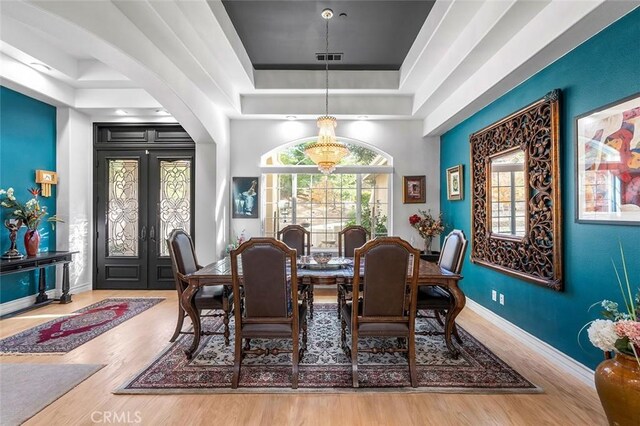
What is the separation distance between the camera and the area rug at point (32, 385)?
2.02 meters

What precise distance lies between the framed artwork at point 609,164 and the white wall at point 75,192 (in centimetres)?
611

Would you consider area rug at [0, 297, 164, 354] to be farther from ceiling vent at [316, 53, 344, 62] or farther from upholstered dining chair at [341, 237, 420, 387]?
ceiling vent at [316, 53, 344, 62]

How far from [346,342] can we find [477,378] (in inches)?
43.8

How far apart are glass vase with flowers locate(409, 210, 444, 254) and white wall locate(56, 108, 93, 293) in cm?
520

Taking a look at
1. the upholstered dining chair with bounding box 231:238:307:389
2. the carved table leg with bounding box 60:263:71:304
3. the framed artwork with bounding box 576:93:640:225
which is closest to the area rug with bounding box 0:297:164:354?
the carved table leg with bounding box 60:263:71:304

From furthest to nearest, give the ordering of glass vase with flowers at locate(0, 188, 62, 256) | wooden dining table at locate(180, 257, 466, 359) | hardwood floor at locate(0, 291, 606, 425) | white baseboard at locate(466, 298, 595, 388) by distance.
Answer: glass vase with flowers at locate(0, 188, 62, 256)
wooden dining table at locate(180, 257, 466, 359)
white baseboard at locate(466, 298, 595, 388)
hardwood floor at locate(0, 291, 606, 425)

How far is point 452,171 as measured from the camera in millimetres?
4797

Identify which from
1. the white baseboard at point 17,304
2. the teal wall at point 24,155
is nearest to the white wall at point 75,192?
the teal wall at point 24,155

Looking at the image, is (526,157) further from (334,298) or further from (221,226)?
(221,226)

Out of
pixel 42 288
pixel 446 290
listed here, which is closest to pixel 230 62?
pixel 446 290

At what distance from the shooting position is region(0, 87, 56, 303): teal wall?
4.00 meters

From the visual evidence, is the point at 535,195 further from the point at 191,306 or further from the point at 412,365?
the point at 191,306

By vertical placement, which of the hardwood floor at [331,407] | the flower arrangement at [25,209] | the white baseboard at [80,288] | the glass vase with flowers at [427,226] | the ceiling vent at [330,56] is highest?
the ceiling vent at [330,56]

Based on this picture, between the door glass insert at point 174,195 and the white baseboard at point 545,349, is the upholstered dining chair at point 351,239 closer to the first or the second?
the white baseboard at point 545,349
